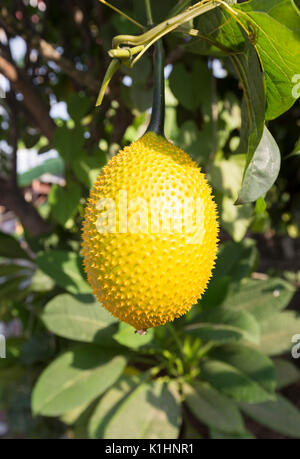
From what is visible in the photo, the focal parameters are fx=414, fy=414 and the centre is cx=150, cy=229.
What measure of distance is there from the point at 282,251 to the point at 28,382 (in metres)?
1.24

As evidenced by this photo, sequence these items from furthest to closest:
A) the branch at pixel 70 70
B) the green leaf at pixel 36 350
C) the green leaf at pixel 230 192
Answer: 1. the green leaf at pixel 36 350
2. the branch at pixel 70 70
3. the green leaf at pixel 230 192

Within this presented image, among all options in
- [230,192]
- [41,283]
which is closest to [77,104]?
[230,192]

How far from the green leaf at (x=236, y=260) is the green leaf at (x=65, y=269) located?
46cm

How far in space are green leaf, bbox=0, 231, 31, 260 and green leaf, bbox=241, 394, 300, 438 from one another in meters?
0.94

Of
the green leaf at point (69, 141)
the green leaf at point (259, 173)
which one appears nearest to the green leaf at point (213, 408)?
the green leaf at point (69, 141)

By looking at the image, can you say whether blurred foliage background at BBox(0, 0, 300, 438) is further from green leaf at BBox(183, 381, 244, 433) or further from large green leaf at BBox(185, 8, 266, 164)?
large green leaf at BBox(185, 8, 266, 164)

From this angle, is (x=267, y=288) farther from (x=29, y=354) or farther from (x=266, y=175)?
(x=266, y=175)

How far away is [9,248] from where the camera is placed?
1.52 meters

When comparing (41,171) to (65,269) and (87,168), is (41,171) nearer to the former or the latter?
(65,269)

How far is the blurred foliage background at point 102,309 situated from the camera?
94 cm

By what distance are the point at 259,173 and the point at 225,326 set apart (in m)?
0.87

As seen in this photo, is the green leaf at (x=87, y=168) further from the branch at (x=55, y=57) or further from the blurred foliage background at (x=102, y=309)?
the branch at (x=55, y=57)

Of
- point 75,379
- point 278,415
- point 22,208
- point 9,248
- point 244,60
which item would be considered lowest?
point 278,415

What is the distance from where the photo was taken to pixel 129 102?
102 cm
